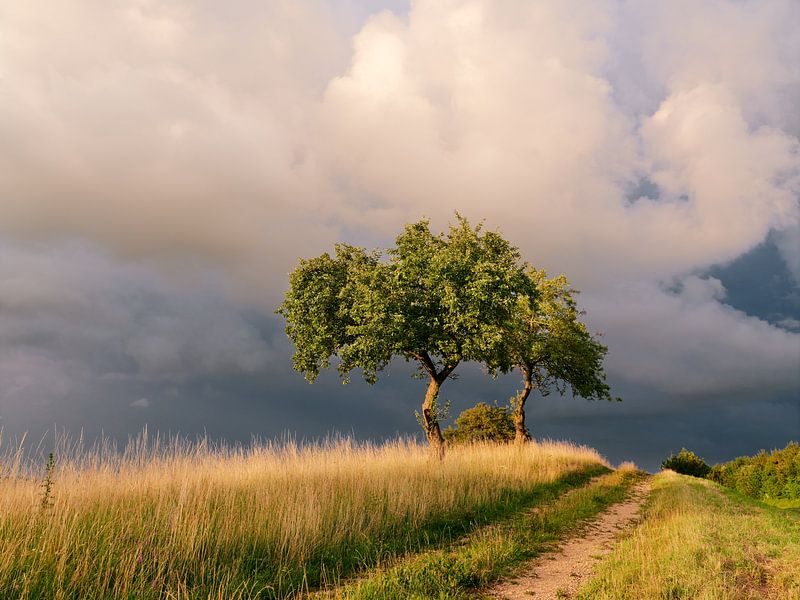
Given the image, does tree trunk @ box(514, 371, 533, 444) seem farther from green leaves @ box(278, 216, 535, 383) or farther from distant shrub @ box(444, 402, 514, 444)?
green leaves @ box(278, 216, 535, 383)

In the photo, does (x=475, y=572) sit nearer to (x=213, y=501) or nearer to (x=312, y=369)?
(x=213, y=501)

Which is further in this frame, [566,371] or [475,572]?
[566,371]

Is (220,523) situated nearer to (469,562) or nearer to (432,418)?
(469,562)

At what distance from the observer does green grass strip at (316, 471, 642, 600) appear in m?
7.18

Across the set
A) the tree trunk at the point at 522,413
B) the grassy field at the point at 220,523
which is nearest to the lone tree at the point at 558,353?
the tree trunk at the point at 522,413

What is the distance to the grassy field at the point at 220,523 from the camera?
7027mm

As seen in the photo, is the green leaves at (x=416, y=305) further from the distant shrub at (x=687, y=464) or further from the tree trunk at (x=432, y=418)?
the distant shrub at (x=687, y=464)

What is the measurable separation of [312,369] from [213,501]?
15.8 metres

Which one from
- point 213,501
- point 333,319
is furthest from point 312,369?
point 213,501

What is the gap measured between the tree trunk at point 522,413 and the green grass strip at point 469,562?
2392 cm

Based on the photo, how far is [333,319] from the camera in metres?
25.1

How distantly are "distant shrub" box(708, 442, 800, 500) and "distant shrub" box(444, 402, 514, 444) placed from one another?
599 inches

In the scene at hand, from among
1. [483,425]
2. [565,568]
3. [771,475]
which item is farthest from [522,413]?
[565,568]

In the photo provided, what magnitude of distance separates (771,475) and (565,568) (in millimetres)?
26268
